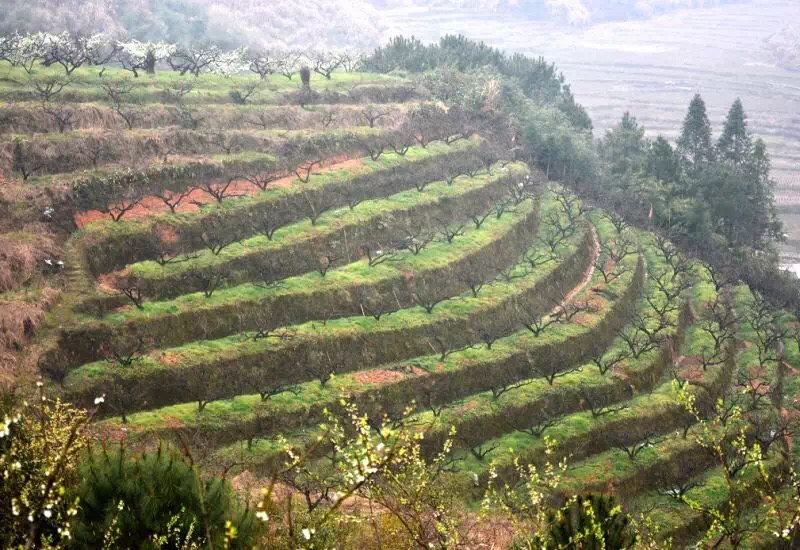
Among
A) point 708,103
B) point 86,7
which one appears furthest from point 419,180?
point 708,103

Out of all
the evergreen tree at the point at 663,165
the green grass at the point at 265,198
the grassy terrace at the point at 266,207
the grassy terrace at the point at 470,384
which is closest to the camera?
the grassy terrace at the point at 470,384

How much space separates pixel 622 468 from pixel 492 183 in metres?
32.6

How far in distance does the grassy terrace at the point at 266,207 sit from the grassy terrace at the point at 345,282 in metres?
2.41

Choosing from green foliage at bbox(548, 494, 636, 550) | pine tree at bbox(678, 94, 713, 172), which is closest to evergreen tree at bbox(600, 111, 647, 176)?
pine tree at bbox(678, 94, 713, 172)

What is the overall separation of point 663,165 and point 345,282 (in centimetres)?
4911

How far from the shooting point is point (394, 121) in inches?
3059

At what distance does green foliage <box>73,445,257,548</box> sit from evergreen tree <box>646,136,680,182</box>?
74481 mm

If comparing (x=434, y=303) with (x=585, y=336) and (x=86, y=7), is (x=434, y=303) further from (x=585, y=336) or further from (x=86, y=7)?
(x=86, y=7)

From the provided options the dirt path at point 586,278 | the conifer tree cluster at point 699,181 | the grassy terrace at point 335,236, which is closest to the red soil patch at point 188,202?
the grassy terrace at point 335,236

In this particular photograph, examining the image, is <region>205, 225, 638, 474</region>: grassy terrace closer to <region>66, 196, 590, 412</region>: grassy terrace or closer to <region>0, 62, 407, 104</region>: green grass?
<region>66, 196, 590, 412</region>: grassy terrace

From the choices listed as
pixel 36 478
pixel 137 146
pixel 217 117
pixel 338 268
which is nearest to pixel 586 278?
pixel 338 268

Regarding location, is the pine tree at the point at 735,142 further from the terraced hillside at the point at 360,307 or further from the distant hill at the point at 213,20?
the distant hill at the point at 213,20

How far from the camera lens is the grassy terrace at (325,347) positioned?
144 ft

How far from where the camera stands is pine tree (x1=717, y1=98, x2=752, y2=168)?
9631cm
